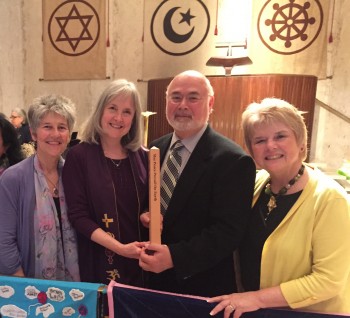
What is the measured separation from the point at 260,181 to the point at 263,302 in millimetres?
528

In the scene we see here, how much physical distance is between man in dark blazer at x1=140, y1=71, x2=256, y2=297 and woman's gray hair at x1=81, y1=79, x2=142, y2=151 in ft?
0.55

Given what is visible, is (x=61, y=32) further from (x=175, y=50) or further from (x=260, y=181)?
(x=260, y=181)

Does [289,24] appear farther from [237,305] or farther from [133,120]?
[237,305]

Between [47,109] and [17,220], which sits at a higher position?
[47,109]

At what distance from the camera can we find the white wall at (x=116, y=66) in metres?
4.95

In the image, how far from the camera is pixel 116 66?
6.01 metres

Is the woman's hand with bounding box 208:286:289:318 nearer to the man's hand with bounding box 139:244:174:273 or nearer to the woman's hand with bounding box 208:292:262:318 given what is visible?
the woman's hand with bounding box 208:292:262:318

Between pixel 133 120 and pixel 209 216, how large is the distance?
0.63 metres

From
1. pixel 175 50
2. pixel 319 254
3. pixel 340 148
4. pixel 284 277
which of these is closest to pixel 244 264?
pixel 284 277

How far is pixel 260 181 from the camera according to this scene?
1.45m

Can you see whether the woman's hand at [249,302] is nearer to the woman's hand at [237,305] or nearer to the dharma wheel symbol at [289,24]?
the woman's hand at [237,305]

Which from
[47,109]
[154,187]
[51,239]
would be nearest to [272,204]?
[154,187]

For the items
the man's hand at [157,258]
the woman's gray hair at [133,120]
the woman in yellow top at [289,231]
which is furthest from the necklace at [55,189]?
the woman in yellow top at [289,231]

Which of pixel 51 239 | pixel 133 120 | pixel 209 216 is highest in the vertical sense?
pixel 133 120
